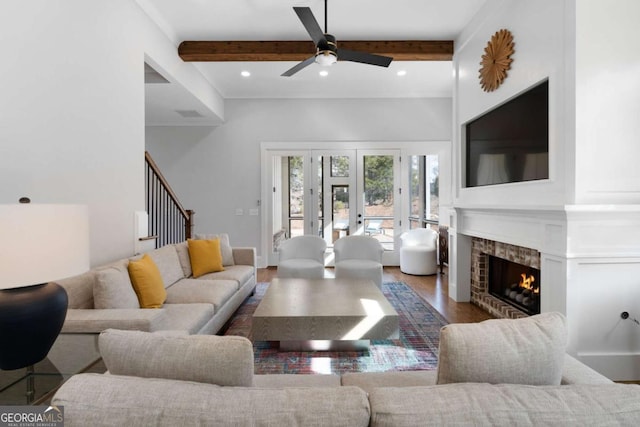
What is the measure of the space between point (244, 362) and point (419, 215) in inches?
236

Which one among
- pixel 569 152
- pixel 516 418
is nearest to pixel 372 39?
pixel 569 152

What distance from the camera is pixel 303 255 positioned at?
493cm

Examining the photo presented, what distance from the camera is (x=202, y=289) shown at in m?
3.21

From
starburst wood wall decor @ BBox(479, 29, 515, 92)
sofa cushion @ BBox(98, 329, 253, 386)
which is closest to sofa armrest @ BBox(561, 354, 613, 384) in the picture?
sofa cushion @ BBox(98, 329, 253, 386)

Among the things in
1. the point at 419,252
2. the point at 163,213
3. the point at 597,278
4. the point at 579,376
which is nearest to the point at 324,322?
the point at 579,376

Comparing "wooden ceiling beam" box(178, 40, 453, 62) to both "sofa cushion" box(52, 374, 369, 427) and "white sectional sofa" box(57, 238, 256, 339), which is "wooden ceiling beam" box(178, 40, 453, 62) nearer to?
"white sectional sofa" box(57, 238, 256, 339)

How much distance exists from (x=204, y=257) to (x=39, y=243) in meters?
2.53

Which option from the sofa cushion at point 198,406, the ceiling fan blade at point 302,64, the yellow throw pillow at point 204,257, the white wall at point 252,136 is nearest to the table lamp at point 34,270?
the sofa cushion at point 198,406

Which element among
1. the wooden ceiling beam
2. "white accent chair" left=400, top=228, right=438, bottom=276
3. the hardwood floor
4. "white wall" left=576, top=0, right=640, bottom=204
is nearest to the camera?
"white wall" left=576, top=0, right=640, bottom=204

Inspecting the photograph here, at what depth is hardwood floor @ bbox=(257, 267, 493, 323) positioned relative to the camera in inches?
147

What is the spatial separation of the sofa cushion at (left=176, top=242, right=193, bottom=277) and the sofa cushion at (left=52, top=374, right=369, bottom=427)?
120 inches

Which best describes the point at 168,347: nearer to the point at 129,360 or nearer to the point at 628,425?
the point at 129,360

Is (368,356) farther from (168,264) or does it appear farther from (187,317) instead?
(168,264)

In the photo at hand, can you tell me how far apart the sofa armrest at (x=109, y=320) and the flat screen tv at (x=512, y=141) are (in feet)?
9.73
